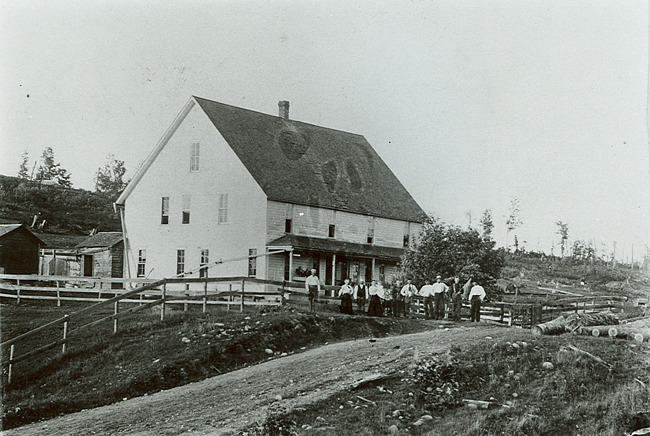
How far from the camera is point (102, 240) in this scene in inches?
1699

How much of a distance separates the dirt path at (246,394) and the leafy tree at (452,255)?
12762 millimetres

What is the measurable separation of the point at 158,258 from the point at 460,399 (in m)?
26.4

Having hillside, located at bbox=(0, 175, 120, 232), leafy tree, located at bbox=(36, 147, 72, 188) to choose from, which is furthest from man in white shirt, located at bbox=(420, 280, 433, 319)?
leafy tree, located at bbox=(36, 147, 72, 188)

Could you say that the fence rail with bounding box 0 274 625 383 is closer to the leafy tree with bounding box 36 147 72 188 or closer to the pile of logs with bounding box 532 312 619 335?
the pile of logs with bounding box 532 312 619 335

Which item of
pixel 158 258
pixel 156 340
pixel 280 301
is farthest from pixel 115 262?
pixel 156 340

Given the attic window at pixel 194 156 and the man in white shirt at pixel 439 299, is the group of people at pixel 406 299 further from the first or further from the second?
the attic window at pixel 194 156

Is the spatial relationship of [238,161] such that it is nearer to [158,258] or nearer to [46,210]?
[158,258]

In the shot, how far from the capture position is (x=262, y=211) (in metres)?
33.4

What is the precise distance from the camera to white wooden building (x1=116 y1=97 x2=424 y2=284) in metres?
33.8

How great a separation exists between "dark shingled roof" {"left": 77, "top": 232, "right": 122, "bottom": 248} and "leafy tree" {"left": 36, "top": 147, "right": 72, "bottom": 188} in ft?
95.7

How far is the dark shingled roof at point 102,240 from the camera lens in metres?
42.4

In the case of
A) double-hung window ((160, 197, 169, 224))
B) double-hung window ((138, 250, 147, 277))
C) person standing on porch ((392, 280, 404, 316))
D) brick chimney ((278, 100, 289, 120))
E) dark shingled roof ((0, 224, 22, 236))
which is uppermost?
brick chimney ((278, 100, 289, 120))

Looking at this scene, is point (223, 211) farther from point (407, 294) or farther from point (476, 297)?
point (476, 297)

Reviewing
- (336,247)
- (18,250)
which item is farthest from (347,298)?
(18,250)
